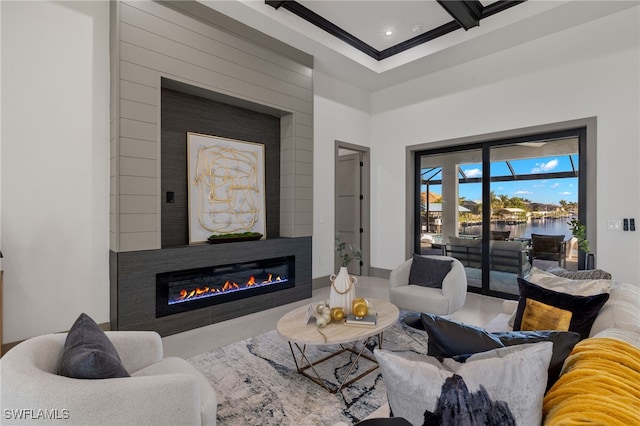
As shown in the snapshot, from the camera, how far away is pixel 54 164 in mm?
2857

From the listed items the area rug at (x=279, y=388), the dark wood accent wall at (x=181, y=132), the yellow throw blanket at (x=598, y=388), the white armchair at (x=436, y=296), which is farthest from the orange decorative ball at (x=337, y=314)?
the dark wood accent wall at (x=181, y=132)

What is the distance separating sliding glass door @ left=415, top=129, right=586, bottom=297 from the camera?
407 cm

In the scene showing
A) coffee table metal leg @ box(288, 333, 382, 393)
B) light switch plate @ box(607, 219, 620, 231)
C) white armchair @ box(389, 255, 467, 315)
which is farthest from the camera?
light switch plate @ box(607, 219, 620, 231)

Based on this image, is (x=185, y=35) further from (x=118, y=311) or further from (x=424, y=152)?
(x=424, y=152)

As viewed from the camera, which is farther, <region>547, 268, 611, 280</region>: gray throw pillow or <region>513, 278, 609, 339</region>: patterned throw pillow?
<region>547, 268, 611, 280</region>: gray throw pillow

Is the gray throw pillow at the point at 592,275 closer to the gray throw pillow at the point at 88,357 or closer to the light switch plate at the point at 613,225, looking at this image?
the light switch plate at the point at 613,225

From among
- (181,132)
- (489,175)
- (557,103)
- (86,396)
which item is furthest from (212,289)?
(557,103)

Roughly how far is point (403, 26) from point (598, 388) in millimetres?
4539

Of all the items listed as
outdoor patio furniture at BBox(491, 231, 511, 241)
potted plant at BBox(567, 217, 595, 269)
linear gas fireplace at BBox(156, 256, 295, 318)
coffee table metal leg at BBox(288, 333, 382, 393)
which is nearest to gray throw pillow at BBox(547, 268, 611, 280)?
coffee table metal leg at BBox(288, 333, 382, 393)

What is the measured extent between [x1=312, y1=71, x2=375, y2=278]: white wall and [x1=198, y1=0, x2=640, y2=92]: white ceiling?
1.31ft

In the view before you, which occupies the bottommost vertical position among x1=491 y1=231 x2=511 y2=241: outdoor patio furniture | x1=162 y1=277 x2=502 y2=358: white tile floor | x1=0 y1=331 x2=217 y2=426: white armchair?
x1=162 y1=277 x2=502 y2=358: white tile floor

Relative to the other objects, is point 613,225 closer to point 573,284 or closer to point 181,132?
point 573,284

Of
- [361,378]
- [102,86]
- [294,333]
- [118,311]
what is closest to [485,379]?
[294,333]

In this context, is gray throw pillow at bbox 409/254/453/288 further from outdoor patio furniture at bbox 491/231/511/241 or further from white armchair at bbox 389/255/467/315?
outdoor patio furniture at bbox 491/231/511/241
